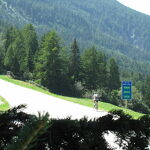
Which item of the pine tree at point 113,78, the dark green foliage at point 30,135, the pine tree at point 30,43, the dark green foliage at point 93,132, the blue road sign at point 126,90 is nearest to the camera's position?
the dark green foliage at point 30,135

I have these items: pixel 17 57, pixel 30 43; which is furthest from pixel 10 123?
pixel 30 43

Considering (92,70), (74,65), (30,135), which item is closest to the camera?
(30,135)

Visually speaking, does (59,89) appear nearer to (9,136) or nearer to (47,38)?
(47,38)

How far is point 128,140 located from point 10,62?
60.3m

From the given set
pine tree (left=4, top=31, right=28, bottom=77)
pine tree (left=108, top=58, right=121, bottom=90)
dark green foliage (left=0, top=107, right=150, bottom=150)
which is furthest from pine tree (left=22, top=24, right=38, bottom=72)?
dark green foliage (left=0, top=107, right=150, bottom=150)

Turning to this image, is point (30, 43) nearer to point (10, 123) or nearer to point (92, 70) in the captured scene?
point (92, 70)

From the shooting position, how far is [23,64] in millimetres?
63719

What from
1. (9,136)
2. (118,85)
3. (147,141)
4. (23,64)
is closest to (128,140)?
(147,141)

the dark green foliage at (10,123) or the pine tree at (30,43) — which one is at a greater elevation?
the pine tree at (30,43)

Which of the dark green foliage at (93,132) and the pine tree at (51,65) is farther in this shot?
the pine tree at (51,65)

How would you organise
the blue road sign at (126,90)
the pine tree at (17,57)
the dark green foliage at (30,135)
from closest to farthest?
the dark green foliage at (30,135) → the blue road sign at (126,90) → the pine tree at (17,57)

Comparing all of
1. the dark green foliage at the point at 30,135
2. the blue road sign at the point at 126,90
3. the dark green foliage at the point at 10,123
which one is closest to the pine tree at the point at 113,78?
the blue road sign at the point at 126,90

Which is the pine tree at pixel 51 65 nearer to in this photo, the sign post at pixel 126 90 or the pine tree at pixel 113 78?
the pine tree at pixel 113 78

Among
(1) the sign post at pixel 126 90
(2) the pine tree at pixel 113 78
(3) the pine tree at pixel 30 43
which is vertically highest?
(3) the pine tree at pixel 30 43
